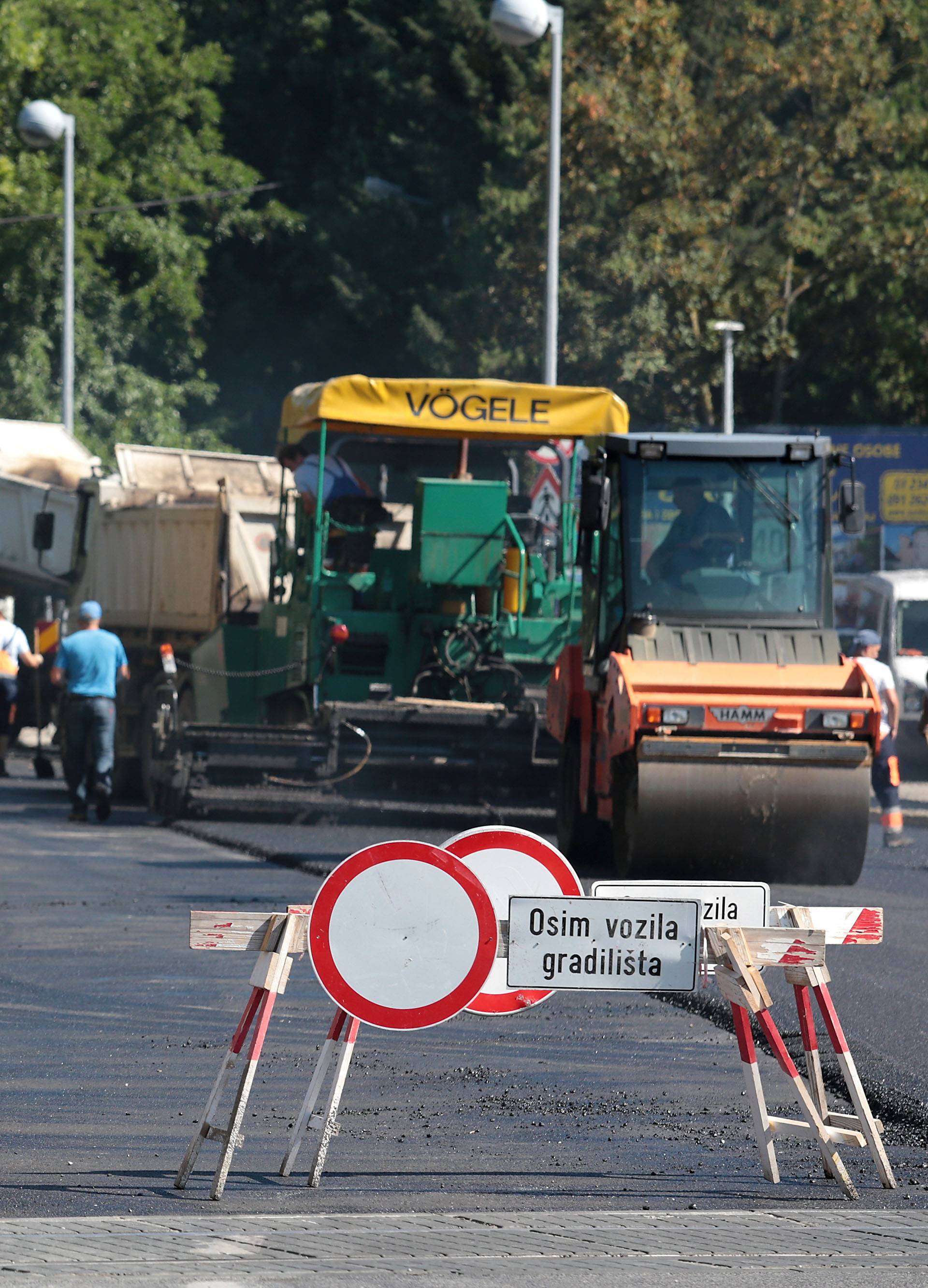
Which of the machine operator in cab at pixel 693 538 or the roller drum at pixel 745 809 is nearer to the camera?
the roller drum at pixel 745 809

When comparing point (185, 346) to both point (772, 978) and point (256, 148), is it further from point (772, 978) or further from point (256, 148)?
point (772, 978)

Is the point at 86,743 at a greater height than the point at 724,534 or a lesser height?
lesser

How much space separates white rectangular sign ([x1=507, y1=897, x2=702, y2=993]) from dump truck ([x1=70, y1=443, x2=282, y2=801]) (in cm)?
1286

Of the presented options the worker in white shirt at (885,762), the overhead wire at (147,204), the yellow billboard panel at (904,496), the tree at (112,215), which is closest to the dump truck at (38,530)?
the worker in white shirt at (885,762)

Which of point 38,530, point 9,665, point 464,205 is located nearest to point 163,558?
point 9,665

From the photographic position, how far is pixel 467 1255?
5324 millimetres

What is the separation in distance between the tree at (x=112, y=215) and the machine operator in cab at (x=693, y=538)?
99.5 ft

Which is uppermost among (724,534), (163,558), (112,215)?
(112,215)

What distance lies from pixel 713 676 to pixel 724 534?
1.20 meters

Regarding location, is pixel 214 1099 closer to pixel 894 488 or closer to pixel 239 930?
pixel 239 930

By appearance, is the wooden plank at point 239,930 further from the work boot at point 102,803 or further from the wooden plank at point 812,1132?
the work boot at point 102,803

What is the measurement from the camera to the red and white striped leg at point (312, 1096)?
6.12 metres

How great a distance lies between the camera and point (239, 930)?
6141 millimetres

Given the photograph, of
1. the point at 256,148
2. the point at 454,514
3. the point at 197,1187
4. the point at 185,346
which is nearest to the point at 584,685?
the point at 454,514
